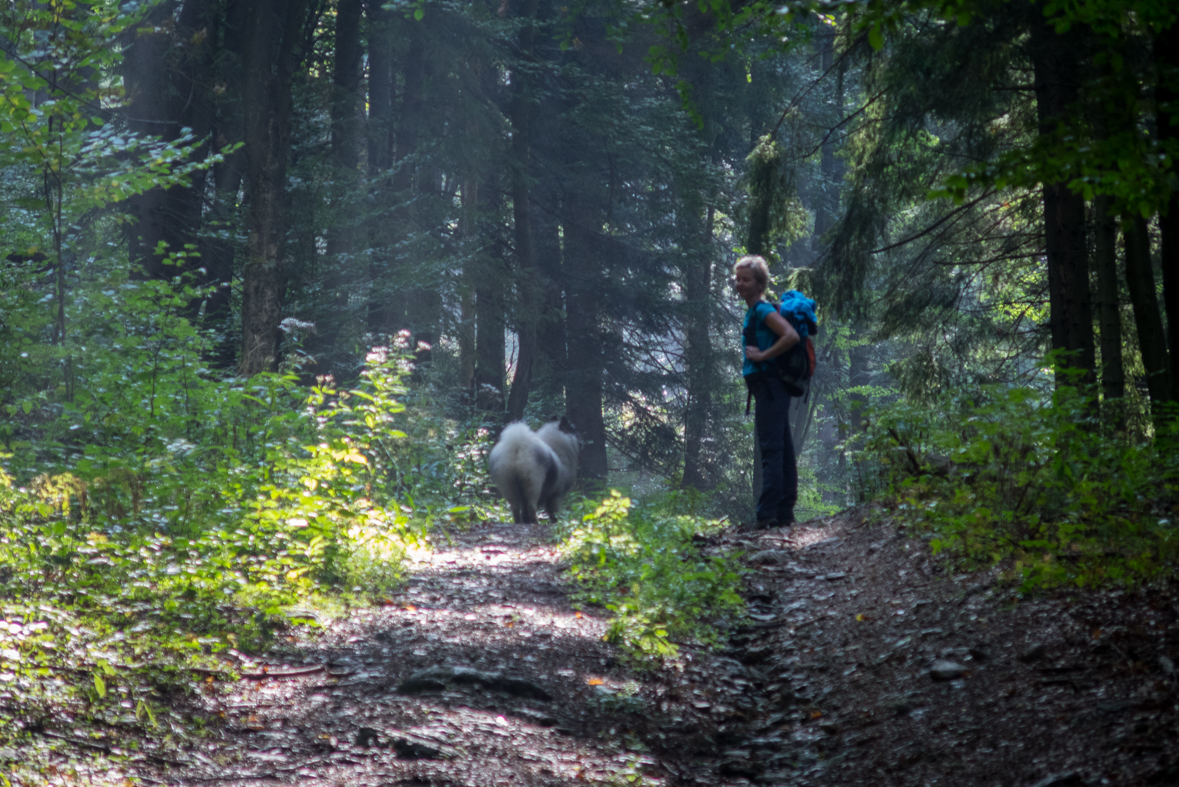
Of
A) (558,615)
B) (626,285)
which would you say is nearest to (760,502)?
(558,615)

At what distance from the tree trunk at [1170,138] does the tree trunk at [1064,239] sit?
3112 mm

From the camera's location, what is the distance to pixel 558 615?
510 cm

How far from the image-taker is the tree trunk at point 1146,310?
552 centimetres

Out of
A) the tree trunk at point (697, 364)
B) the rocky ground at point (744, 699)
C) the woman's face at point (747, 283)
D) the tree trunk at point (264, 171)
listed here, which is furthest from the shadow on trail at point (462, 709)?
the tree trunk at point (697, 364)

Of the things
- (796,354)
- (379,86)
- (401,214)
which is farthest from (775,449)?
(379,86)

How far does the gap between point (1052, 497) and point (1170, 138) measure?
2188 mm

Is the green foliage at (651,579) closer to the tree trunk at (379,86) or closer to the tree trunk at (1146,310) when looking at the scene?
the tree trunk at (1146,310)

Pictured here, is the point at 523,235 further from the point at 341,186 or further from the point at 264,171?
the point at 264,171

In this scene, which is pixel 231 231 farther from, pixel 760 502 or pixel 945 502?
pixel 945 502

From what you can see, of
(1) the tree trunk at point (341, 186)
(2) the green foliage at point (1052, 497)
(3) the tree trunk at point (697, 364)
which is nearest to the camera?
A: (2) the green foliage at point (1052, 497)

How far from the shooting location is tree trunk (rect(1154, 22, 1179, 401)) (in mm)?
3197

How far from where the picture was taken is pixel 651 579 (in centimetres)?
537

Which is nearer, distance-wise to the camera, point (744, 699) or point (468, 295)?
point (744, 699)

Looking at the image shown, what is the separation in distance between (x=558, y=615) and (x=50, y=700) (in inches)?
105
